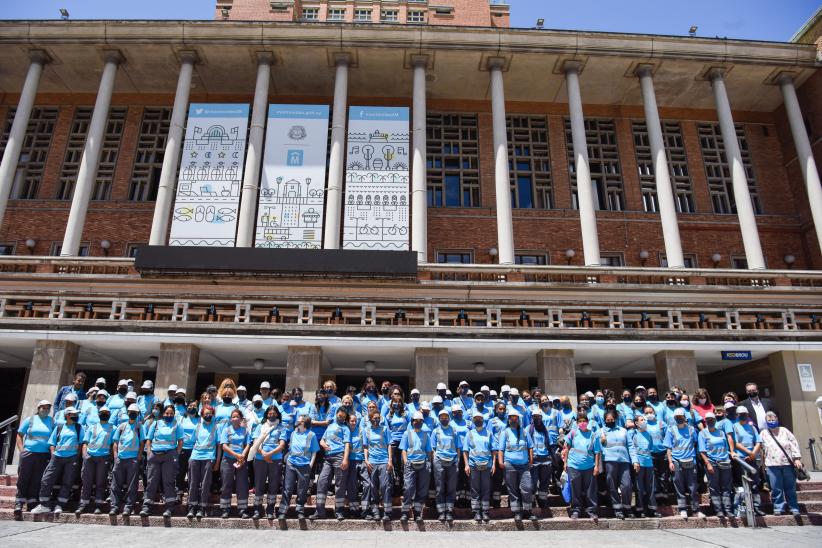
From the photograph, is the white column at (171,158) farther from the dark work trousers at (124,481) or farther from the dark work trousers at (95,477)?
the dark work trousers at (124,481)

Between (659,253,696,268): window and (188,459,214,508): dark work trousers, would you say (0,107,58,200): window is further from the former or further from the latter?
(659,253,696,268): window

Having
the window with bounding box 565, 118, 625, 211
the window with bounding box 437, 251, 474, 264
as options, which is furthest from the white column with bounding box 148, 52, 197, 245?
the window with bounding box 565, 118, 625, 211

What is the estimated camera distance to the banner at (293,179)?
2058 cm

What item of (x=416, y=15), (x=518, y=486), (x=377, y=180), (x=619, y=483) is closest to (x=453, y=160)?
(x=377, y=180)

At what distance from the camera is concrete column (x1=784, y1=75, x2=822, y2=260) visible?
2281cm

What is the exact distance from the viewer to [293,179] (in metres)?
21.4

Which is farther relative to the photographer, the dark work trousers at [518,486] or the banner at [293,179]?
the banner at [293,179]

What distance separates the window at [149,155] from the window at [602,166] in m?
18.2

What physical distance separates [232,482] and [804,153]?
2447 cm

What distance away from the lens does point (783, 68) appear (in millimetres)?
24688

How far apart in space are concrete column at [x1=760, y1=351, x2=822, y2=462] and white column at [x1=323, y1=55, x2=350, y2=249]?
14.3 m

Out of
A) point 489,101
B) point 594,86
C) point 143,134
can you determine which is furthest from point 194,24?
point 594,86

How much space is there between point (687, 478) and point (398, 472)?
16.6 ft

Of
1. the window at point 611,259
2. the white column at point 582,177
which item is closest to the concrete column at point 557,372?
the white column at point 582,177
